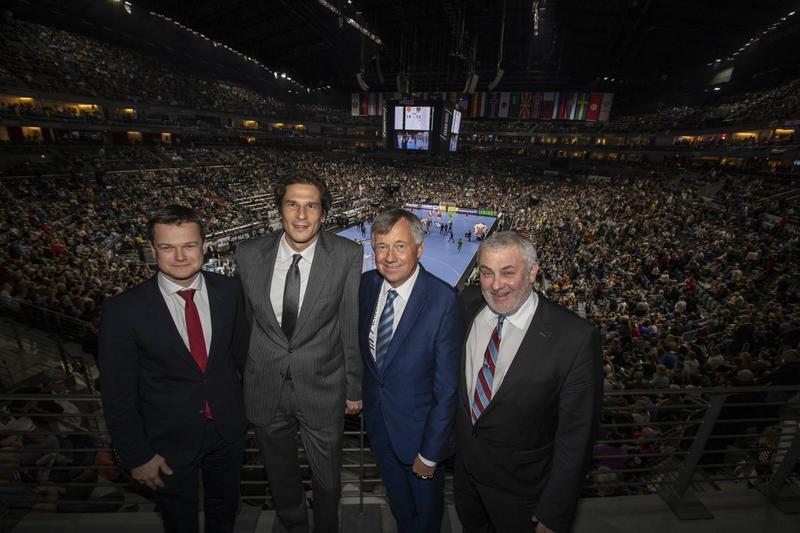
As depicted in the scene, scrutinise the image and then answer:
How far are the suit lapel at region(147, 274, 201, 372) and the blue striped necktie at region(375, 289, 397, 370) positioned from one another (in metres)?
1.24

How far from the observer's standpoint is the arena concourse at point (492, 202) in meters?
3.33

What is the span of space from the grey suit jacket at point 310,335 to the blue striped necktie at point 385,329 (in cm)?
21

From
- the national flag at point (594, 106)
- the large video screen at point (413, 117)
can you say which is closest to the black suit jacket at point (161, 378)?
the large video screen at point (413, 117)

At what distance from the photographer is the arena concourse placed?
3332mm

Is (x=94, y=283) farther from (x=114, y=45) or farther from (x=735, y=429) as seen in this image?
(x=114, y=45)

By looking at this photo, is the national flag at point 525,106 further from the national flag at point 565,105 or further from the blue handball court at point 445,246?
the blue handball court at point 445,246

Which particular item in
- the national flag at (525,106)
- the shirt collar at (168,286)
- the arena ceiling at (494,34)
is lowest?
the shirt collar at (168,286)

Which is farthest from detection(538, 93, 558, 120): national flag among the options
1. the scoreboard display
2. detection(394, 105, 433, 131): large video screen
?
detection(394, 105, 433, 131): large video screen

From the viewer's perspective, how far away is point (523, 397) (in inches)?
84.1

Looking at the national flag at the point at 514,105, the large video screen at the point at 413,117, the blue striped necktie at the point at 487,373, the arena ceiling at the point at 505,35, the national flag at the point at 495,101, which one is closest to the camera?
the blue striped necktie at the point at 487,373

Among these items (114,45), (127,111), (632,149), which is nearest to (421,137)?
(632,149)

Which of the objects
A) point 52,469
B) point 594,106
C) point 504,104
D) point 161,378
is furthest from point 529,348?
point 594,106

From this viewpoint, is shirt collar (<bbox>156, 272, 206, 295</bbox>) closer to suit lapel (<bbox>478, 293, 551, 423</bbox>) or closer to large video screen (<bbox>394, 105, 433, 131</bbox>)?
suit lapel (<bbox>478, 293, 551, 423</bbox>)

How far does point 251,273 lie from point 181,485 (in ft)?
5.15
